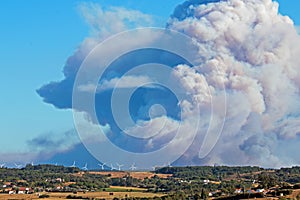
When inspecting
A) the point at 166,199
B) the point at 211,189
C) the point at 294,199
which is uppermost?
the point at 211,189

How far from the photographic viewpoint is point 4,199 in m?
165

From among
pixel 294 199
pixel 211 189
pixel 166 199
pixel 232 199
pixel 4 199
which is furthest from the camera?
pixel 211 189

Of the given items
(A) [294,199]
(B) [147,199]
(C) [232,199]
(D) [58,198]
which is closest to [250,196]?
(C) [232,199]

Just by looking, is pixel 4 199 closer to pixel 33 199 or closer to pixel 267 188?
pixel 33 199

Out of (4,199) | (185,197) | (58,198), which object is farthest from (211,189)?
(4,199)

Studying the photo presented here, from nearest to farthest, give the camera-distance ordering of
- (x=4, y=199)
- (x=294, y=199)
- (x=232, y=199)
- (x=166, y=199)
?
1. (x=294, y=199)
2. (x=232, y=199)
3. (x=166, y=199)
4. (x=4, y=199)

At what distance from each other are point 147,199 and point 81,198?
966 inches

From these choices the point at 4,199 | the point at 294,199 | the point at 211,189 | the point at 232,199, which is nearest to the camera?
the point at 294,199

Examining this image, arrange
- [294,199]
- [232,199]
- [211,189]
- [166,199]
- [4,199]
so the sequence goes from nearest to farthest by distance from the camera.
A: [294,199] < [232,199] < [166,199] < [4,199] < [211,189]

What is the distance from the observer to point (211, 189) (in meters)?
197

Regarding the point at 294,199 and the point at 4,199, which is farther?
the point at 4,199

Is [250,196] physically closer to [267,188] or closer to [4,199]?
[267,188]

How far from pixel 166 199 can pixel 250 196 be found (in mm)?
A: 23398

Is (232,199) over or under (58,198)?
under
